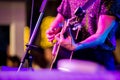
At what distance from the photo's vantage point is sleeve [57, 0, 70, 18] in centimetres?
151

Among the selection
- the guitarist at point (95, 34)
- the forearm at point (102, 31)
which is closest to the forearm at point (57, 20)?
the guitarist at point (95, 34)

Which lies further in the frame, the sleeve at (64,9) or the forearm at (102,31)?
the sleeve at (64,9)

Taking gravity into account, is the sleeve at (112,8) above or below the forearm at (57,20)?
above

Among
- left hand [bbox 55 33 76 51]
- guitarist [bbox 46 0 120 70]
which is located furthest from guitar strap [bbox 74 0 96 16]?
left hand [bbox 55 33 76 51]

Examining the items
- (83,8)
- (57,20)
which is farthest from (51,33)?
(83,8)

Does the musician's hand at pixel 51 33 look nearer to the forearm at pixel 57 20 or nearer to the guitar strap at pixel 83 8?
the forearm at pixel 57 20

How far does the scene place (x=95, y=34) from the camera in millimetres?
1428

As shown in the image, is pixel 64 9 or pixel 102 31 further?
pixel 64 9

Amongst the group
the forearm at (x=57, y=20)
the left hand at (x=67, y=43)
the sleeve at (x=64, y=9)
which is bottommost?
the left hand at (x=67, y=43)

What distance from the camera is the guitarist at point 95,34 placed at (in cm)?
140

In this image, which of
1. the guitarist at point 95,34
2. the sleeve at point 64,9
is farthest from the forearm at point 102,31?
the sleeve at point 64,9

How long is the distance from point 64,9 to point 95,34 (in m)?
0.22

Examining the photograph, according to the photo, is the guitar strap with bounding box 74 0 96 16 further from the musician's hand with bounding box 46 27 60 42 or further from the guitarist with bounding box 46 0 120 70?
the musician's hand with bounding box 46 27 60 42

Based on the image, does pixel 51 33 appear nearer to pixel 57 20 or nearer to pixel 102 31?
pixel 57 20
